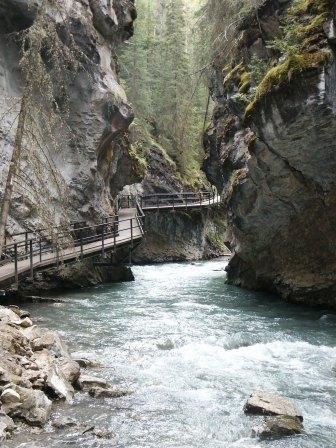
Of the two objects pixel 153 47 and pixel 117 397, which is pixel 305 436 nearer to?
pixel 117 397

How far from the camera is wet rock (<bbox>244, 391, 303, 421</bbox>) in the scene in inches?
268

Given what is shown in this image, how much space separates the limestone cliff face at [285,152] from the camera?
12227mm

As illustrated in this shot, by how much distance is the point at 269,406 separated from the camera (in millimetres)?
6934

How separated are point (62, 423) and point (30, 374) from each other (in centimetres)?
126

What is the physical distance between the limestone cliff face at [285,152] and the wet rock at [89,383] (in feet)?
27.1

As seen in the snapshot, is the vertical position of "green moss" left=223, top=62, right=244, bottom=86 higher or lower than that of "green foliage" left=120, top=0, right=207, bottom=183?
lower

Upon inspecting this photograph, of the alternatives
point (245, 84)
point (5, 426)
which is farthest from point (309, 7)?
point (5, 426)

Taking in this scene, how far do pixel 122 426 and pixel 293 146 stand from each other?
9444 mm

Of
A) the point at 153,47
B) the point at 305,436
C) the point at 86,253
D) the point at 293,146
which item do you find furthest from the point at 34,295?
the point at 153,47

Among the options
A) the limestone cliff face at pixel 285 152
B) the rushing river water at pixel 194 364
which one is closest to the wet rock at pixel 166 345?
the rushing river water at pixel 194 364

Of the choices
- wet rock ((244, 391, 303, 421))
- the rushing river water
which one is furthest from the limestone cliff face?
wet rock ((244, 391, 303, 421))

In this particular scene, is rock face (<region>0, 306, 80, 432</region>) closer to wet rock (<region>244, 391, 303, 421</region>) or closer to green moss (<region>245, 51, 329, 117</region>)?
wet rock (<region>244, 391, 303, 421</region>)

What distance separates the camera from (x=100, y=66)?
23.2 m

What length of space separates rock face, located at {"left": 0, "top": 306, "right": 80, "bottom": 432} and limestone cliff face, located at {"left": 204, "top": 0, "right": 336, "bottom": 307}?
327 inches
